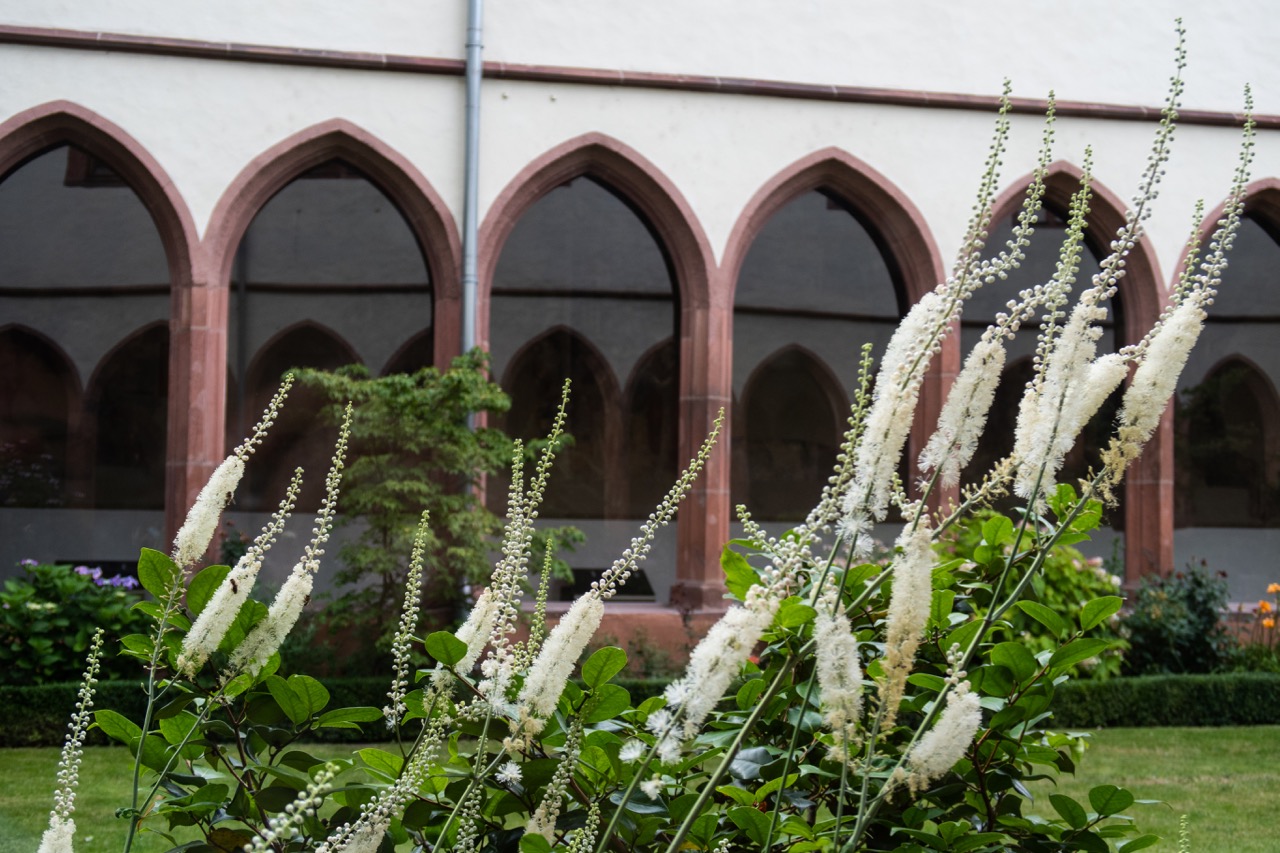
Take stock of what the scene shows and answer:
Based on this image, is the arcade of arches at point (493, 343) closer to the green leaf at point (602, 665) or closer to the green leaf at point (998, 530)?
the green leaf at point (998, 530)

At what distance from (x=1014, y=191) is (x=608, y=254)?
17.6 ft

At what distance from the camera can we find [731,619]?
1.10 meters

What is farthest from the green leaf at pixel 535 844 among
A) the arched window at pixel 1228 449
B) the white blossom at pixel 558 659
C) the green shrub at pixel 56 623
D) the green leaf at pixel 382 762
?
the arched window at pixel 1228 449

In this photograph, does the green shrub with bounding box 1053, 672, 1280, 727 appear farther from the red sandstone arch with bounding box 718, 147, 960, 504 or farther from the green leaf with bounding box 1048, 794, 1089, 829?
the green leaf with bounding box 1048, 794, 1089, 829

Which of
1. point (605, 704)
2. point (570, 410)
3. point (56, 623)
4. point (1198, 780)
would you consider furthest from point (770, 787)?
point (570, 410)

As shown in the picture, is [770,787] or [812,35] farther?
[812,35]

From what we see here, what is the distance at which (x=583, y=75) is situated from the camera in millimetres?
10492

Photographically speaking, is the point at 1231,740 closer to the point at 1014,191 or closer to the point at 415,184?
the point at 1014,191

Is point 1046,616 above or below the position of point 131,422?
below

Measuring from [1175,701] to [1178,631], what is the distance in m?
0.83


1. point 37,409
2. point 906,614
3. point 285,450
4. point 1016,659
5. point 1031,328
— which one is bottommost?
point 1016,659

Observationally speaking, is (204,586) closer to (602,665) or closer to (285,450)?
(602,665)

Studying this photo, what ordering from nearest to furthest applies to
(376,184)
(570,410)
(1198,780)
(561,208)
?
(1198,780)
(376,184)
(570,410)
(561,208)

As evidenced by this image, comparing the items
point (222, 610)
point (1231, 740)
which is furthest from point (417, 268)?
point (222, 610)
